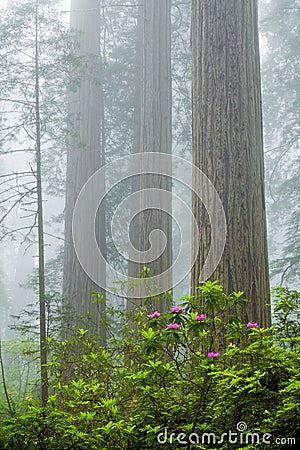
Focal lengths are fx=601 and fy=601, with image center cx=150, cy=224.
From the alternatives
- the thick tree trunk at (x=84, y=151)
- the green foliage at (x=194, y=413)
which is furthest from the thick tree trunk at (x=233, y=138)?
the thick tree trunk at (x=84, y=151)

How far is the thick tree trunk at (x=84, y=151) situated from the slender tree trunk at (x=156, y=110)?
0.99 metres

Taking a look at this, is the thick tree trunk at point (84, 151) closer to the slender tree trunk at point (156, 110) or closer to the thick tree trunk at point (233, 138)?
the slender tree trunk at point (156, 110)

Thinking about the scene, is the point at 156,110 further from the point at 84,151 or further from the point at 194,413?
the point at 194,413

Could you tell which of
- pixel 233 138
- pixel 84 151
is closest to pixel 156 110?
pixel 84 151

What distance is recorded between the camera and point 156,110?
9.55 metres

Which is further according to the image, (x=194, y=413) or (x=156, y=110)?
(x=156, y=110)

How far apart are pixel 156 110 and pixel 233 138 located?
17.5ft

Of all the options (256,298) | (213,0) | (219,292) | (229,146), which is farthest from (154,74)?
(219,292)

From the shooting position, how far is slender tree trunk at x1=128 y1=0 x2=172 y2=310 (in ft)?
28.9

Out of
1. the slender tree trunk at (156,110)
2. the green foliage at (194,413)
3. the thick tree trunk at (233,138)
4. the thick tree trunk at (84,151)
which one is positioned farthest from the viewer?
the thick tree trunk at (84,151)

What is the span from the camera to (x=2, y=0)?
41.1 ft

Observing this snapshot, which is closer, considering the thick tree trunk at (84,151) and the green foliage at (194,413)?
Result: the green foliage at (194,413)

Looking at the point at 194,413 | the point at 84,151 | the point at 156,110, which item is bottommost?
the point at 194,413

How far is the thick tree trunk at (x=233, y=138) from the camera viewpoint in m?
4.17
